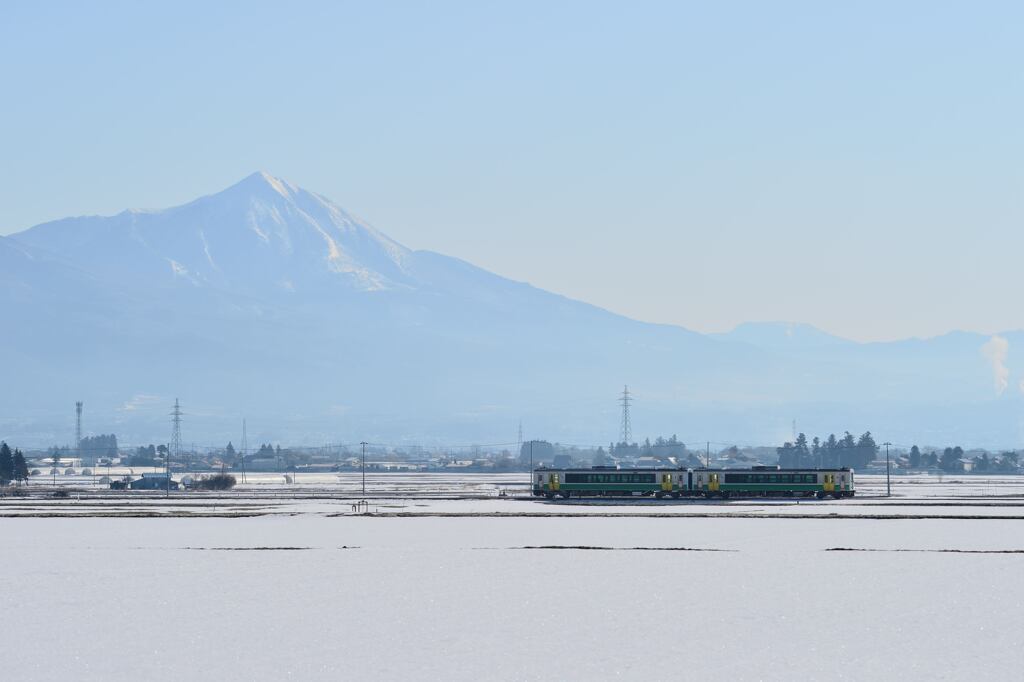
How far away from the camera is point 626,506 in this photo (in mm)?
Result: 134625

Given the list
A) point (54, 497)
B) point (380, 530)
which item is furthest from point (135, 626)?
point (54, 497)

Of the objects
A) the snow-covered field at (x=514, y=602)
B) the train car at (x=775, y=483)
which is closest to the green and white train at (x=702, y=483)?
the train car at (x=775, y=483)

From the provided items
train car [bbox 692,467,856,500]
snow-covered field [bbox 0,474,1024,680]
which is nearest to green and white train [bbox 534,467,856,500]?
train car [bbox 692,467,856,500]

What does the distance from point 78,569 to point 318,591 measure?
45.1 feet

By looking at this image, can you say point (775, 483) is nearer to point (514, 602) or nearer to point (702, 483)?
point (702, 483)

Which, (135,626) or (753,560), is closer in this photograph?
(135,626)

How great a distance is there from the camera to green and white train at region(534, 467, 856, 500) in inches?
5955

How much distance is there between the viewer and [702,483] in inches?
6024

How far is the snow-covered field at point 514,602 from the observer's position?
40094 mm

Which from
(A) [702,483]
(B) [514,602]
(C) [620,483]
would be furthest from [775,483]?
(B) [514,602]

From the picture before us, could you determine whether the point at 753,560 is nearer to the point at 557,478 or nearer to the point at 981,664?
the point at 981,664

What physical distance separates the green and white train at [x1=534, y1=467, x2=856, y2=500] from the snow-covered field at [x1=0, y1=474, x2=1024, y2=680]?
5411cm

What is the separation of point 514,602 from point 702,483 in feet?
334

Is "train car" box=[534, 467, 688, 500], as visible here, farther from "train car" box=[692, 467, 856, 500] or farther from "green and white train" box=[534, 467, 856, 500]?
"train car" box=[692, 467, 856, 500]
